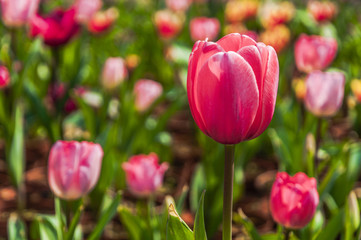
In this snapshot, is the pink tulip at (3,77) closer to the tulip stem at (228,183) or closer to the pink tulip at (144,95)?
the pink tulip at (144,95)

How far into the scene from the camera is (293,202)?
93 cm

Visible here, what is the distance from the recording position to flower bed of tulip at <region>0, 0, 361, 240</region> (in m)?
0.73

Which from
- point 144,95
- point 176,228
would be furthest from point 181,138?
point 176,228

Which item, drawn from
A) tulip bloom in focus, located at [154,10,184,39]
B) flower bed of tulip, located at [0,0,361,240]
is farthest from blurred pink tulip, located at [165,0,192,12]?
tulip bloom in focus, located at [154,10,184,39]

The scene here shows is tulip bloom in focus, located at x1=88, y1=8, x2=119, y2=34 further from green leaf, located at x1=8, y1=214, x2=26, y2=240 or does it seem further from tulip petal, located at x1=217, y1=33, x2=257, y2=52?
tulip petal, located at x1=217, y1=33, x2=257, y2=52

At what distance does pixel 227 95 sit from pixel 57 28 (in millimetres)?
1190

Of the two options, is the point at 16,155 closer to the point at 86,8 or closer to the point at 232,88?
the point at 232,88

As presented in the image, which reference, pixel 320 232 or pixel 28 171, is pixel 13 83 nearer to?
pixel 28 171

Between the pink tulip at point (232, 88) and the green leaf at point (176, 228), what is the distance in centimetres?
16

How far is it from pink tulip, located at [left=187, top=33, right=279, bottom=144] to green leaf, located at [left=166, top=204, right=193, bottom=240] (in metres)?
0.16

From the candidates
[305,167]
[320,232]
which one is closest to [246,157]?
[305,167]

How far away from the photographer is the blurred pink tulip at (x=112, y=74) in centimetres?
189

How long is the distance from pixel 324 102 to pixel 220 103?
84 cm

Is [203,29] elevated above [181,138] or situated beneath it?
elevated above
